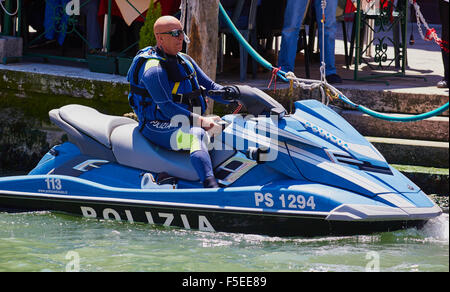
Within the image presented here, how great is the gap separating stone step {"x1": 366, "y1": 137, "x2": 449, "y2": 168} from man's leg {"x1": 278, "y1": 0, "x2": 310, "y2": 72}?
1716 millimetres

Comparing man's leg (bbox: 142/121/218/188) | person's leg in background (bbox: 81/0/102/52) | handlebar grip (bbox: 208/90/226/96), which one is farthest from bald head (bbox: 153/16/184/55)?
person's leg in background (bbox: 81/0/102/52)

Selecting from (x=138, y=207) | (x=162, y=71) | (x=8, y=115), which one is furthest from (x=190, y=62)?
(x=8, y=115)

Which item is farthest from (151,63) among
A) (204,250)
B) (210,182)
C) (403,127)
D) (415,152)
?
(403,127)

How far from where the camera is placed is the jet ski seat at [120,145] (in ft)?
19.2

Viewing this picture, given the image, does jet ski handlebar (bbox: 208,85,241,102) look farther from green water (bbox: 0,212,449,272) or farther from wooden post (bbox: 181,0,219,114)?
wooden post (bbox: 181,0,219,114)

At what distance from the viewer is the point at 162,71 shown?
5.79 m

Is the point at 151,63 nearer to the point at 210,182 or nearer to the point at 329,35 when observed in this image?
the point at 210,182

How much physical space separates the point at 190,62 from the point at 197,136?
0.69 meters

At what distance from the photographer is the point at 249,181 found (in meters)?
5.65

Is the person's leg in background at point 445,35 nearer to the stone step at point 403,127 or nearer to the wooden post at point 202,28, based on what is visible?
the stone step at point 403,127

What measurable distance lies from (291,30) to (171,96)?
10.1 feet

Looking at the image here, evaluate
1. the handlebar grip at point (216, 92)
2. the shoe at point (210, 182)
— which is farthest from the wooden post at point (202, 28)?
the shoe at point (210, 182)
